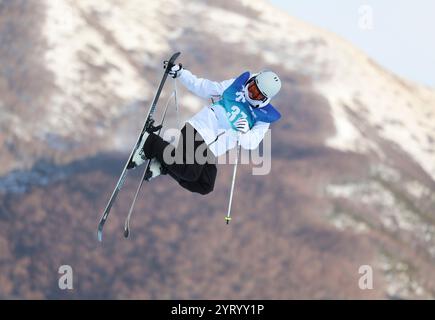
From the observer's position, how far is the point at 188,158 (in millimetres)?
14734

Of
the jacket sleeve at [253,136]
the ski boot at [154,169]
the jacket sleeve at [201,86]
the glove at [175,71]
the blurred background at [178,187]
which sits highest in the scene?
the blurred background at [178,187]

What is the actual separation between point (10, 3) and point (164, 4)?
1259cm

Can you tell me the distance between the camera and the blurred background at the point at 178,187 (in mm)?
49406

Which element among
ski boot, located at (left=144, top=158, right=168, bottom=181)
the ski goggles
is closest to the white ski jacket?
the ski goggles

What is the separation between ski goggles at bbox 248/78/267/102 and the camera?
48.9 ft

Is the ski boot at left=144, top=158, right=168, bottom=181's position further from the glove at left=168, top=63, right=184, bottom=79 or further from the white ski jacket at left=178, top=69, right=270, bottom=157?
the glove at left=168, top=63, right=184, bottom=79

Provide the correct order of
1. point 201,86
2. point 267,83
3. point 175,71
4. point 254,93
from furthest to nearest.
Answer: point 201,86, point 175,71, point 254,93, point 267,83

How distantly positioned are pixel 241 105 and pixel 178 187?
38.5 meters

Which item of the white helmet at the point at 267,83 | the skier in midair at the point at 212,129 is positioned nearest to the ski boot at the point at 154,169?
the skier in midair at the point at 212,129

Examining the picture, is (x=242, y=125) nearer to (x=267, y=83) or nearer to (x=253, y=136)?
(x=253, y=136)

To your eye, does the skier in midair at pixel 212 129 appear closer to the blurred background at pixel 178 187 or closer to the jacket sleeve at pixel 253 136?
the jacket sleeve at pixel 253 136

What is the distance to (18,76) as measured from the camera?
52.9 metres

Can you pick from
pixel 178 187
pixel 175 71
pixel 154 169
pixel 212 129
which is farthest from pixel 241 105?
pixel 178 187
